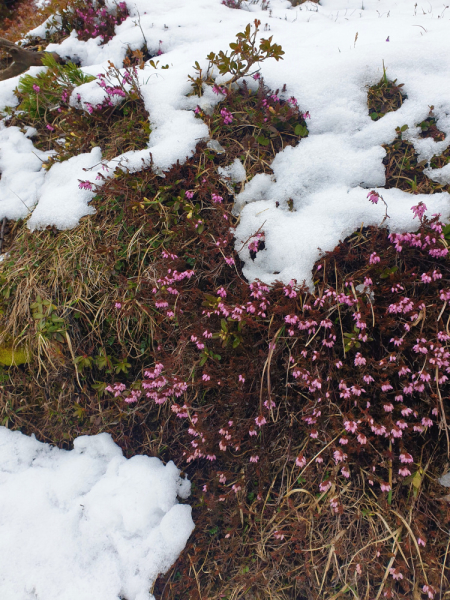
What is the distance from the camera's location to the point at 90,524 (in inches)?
99.6

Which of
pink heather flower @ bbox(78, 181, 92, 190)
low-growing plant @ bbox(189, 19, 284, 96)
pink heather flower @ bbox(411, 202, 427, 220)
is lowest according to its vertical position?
pink heather flower @ bbox(411, 202, 427, 220)

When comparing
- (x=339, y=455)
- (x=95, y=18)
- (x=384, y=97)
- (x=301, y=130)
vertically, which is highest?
(x=95, y=18)

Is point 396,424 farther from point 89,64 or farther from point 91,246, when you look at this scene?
point 89,64

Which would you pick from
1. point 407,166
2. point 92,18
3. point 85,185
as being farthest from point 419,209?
point 92,18

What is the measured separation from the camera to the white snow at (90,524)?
2.39 m

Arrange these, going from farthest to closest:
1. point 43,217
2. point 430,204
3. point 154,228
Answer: point 43,217 < point 154,228 < point 430,204

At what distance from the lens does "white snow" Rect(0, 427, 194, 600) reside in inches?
94.0

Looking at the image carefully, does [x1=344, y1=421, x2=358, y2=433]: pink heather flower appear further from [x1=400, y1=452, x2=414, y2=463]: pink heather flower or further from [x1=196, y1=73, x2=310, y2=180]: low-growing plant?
[x1=196, y1=73, x2=310, y2=180]: low-growing plant

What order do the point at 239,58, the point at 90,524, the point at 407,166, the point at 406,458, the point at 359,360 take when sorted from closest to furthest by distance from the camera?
the point at 406,458 < the point at 359,360 < the point at 90,524 < the point at 407,166 < the point at 239,58

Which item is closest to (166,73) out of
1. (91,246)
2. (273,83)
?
(273,83)

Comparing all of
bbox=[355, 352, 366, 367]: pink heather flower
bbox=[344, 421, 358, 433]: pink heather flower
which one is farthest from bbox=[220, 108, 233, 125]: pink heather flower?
bbox=[344, 421, 358, 433]: pink heather flower

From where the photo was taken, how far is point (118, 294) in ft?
9.30

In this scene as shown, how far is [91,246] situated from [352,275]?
7.17 feet

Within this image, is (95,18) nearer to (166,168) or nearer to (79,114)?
(79,114)
